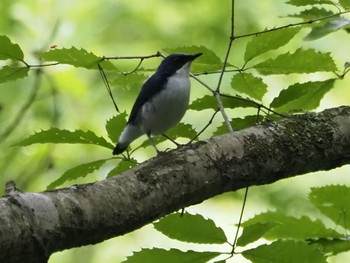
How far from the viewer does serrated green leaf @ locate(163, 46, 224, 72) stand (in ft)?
6.72

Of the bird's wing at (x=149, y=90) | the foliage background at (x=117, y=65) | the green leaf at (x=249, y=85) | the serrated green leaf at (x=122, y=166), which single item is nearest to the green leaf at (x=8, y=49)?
the serrated green leaf at (x=122, y=166)

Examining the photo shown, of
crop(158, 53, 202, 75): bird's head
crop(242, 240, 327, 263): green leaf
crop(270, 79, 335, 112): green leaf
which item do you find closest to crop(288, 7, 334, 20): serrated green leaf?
crop(270, 79, 335, 112): green leaf

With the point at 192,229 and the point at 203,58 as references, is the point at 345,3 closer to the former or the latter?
the point at 203,58

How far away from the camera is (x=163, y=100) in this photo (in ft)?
8.16

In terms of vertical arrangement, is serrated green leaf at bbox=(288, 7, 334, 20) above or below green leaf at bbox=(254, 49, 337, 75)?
above

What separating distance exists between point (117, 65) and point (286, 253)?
3236 mm

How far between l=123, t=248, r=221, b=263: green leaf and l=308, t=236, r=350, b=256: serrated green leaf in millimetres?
409

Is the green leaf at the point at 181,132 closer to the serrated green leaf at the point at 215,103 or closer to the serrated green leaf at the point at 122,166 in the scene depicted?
the serrated green leaf at the point at 215,103

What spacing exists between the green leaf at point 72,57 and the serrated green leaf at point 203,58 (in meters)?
0.28

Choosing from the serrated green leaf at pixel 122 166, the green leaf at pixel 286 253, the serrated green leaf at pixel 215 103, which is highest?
the serrated green leaf at pixel 215 103

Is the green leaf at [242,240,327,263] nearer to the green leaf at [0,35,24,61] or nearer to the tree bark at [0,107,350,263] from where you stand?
the tree bark at [0,107,350,263]

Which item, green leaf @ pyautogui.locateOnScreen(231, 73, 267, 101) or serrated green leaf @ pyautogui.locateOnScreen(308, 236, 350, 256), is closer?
serrated green leaf @ pyautogui.locateOnScreen(308, 236, 350, 256)

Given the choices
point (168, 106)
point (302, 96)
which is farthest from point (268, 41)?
point (168, 106)

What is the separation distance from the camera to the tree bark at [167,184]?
1221 millimetres
